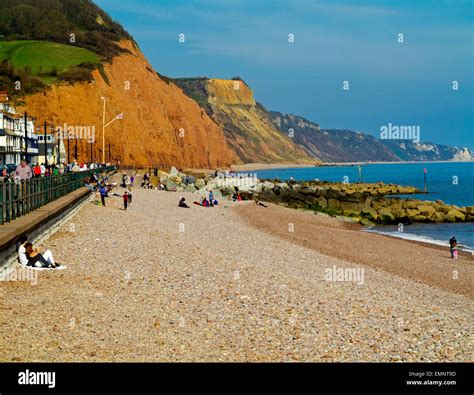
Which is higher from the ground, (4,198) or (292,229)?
(4,198)

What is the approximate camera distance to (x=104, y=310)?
38.0 ft

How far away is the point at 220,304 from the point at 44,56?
10182 cm

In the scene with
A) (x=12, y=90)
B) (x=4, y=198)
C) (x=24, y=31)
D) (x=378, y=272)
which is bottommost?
(x=378, y=272)

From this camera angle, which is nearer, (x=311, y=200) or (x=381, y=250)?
(x=381, y=250)

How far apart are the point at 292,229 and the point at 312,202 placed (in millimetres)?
23194

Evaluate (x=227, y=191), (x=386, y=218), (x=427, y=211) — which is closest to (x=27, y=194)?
(x=386, y=218)

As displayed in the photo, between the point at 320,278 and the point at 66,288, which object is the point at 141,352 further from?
the point at 320,278

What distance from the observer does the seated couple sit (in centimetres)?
1434

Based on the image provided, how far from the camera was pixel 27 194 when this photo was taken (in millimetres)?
18000

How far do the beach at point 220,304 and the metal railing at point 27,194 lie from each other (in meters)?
1.36

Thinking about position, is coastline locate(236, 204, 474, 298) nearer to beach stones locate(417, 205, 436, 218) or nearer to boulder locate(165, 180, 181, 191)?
beach stones locate(417, 205, 436, 218)

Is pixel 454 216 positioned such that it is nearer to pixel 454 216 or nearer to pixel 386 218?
pixel 454 216

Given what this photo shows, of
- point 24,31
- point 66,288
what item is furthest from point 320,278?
point 24,31
